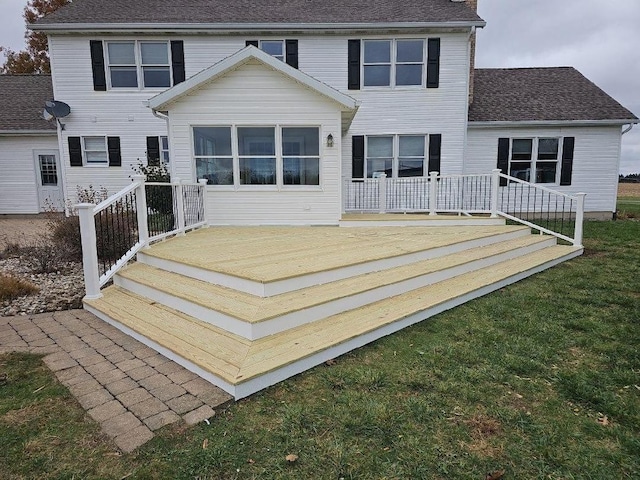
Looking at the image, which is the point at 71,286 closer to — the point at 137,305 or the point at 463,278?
the point at 137,305

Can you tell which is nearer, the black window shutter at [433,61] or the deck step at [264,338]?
the deck step at [264,338]

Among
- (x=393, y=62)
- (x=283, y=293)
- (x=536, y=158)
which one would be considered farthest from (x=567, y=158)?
(x=283, y=293)

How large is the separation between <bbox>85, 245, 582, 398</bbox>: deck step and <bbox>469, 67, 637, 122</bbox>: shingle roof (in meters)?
9.99

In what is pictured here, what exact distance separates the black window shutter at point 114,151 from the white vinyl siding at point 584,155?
11.7m

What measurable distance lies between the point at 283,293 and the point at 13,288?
3909 mm

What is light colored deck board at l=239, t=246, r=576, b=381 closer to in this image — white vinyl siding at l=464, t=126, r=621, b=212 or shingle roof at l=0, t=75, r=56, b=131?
white vinyl siding at l=464, t=126, r=621, b=212

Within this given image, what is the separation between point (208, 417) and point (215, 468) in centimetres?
44

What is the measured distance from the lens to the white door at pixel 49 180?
13484 mm

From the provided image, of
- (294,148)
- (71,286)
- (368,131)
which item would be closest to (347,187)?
(368,131)

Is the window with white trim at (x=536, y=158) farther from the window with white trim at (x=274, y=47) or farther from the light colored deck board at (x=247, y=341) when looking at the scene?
the light colored deck board at (x=247, y=341)

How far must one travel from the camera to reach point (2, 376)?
2922 millimetres

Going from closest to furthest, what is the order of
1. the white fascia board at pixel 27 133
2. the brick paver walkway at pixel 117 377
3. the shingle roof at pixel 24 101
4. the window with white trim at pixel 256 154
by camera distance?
the brick paver walkway at pixel 117 377 < the window with white trim at pixel 256 154 < the white fascia board at pixel 27 133 < the shingle roof at pixel 24 101

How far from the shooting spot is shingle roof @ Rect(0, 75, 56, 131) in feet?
43.6

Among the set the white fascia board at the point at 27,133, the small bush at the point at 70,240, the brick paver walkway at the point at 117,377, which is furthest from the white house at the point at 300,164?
the white fascia board at the point at 27,133
